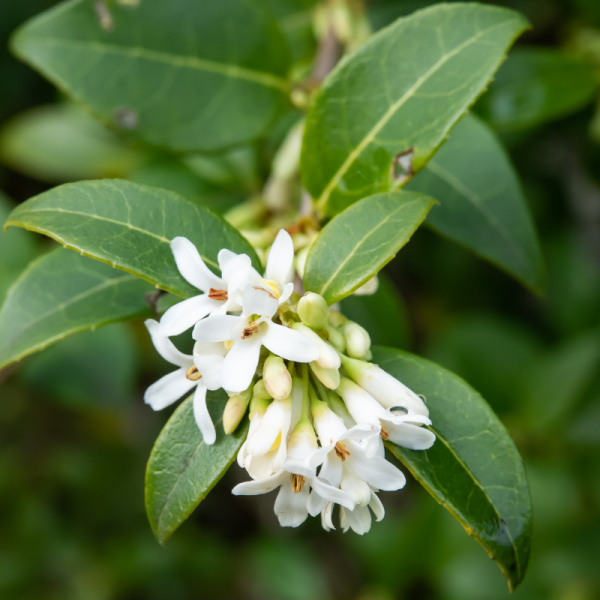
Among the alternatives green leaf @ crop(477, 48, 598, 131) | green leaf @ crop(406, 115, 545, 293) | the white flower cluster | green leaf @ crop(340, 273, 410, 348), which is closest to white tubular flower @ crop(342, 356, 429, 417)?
the white flower cluster

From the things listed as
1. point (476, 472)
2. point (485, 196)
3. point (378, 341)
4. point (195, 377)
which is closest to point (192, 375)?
point (195, 377)

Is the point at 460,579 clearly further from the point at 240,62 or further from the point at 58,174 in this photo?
A: the point at 58,174

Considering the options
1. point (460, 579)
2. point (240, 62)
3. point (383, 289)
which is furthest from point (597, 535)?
point (240, 62)

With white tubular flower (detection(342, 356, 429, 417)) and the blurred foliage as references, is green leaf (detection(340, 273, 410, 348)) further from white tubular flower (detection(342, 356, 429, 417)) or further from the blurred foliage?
white tubular flower (detection(342, 356, 429, 417))

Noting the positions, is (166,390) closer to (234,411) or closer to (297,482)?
(234,411)

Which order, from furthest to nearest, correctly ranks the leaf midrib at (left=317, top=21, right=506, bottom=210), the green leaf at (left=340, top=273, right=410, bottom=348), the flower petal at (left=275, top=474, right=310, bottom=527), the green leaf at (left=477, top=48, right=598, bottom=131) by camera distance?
the green leaf at (left=340, top=273, right=410, bottom=348) < the green leaf at (left=477, top=48, right=598, bottom=131) < the leaf midrib at (left=317, top=21, right=506, bottom=210) < the flower petal at (left=275, top=474, right=310, bottom=527)
